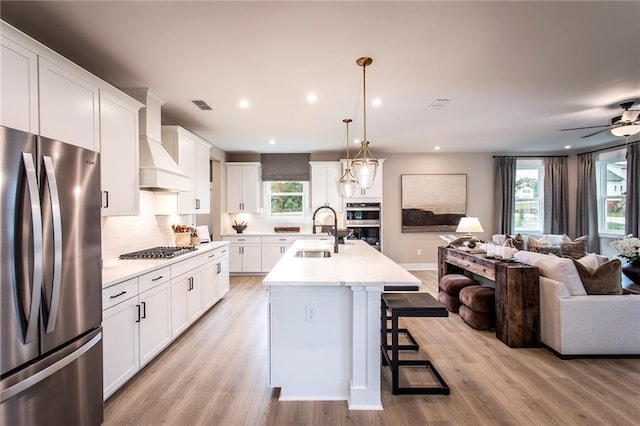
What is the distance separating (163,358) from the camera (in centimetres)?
275

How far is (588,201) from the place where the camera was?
623cm

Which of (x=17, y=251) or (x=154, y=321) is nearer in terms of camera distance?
(x=17, y=251)

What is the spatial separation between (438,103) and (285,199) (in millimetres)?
4003

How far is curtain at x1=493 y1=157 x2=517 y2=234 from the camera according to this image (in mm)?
6512

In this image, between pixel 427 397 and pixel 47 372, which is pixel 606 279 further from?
pixel 47 372

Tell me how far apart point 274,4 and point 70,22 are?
1.41m

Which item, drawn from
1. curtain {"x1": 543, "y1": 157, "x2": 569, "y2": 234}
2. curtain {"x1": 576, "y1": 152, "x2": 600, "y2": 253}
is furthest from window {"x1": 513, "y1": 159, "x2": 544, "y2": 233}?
curtain {"x1": 576, "y1": 152, "x2": 600, "y2": 253}

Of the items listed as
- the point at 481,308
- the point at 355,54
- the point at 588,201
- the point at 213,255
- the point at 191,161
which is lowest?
the point at 481,308

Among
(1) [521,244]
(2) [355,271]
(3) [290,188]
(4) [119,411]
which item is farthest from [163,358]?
(1) [521,244]

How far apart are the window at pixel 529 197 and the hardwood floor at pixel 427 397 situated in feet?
15.3

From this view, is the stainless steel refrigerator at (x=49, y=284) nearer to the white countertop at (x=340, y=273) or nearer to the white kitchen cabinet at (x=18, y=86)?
the white kitchen cabinet at (x=18, y=86)

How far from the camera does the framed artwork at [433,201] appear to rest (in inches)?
261

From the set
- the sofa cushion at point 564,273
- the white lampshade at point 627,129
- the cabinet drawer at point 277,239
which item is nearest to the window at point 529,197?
the white lampshade at point 627,129

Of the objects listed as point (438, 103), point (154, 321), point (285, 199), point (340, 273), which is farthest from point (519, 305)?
point (285, 199)
